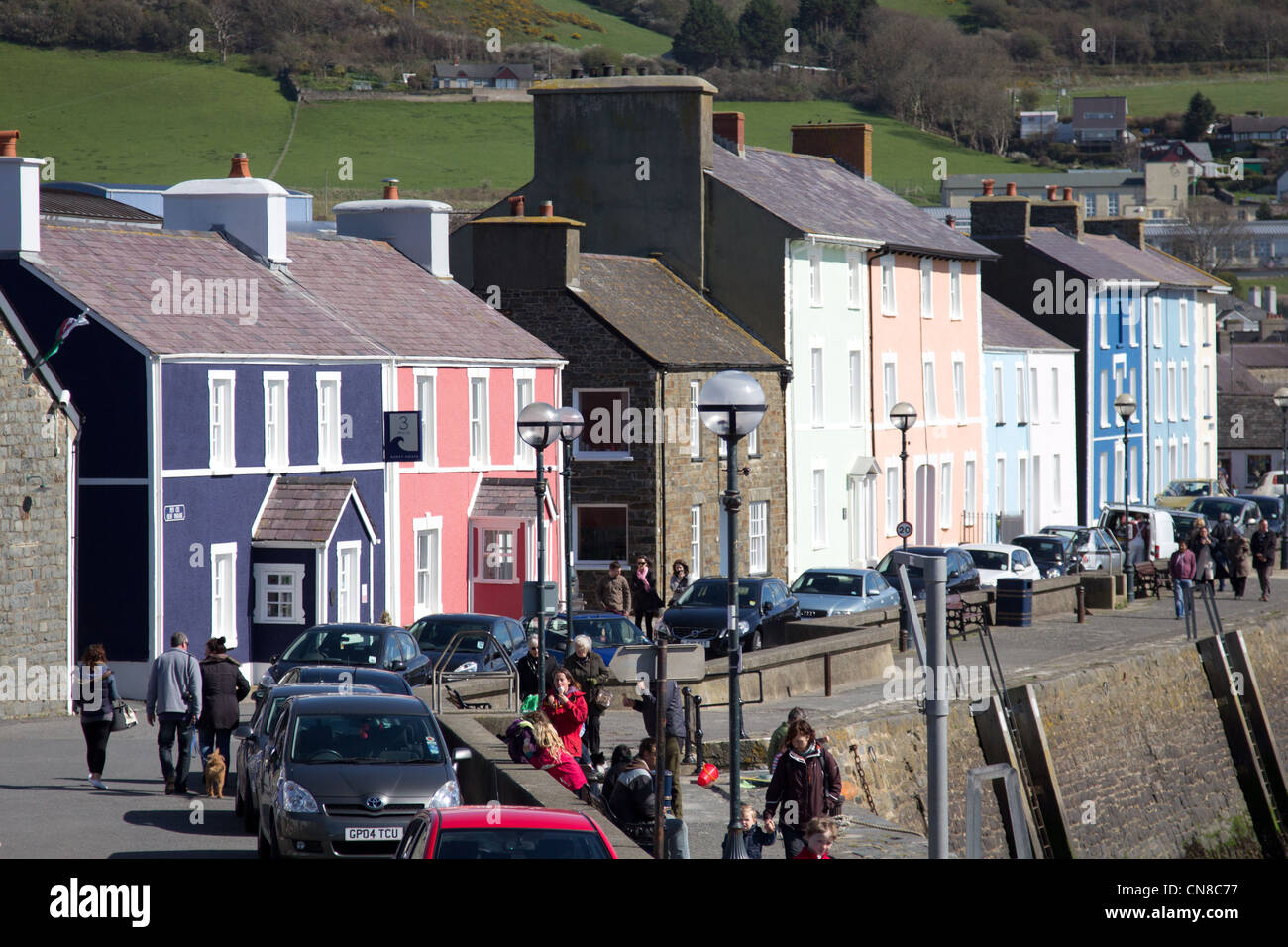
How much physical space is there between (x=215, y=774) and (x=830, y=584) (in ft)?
60.5

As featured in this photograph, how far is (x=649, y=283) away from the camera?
4850cm

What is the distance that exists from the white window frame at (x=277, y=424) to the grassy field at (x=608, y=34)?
13907 cm

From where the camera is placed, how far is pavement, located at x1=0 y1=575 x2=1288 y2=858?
18359mm

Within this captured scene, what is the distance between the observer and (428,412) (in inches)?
1545

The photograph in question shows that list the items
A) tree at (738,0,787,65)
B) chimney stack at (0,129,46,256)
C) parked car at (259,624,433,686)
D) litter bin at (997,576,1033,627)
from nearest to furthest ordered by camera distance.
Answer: parked car at (259,624,433,686), chimney stack at (0,129,46,256), litter bin at (997,576,1033,627), tree at (738,0,787,65)

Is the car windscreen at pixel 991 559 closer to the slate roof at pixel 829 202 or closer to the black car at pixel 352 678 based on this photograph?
the slate roof at pixel 829 202

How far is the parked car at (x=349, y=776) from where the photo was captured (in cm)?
1667

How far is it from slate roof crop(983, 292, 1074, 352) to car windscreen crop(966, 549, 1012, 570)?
17.8 metres

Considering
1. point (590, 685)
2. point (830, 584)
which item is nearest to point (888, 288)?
point (830, 584)

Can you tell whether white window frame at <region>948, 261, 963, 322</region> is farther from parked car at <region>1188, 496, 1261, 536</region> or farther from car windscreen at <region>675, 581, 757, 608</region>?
car windscreen at <region>675, 581, 757, 608</region>

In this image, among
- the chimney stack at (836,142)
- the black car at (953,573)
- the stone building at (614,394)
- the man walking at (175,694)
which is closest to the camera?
the man walking at (175,694)

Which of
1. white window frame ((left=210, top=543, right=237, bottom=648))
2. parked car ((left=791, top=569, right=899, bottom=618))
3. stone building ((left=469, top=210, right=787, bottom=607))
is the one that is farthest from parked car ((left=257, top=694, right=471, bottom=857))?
stone building ((left=469, top=210, right=787, bottom=607))

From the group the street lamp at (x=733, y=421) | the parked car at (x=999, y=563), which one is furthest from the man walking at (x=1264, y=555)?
the street lamp at (x=733, y=421)
